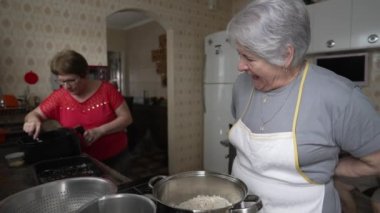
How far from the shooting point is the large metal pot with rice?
2.41 feet

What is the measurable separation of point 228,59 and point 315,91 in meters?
2.10

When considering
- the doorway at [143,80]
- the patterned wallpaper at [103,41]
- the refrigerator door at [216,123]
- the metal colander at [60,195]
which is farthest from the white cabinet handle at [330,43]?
the doorway at [143,80]

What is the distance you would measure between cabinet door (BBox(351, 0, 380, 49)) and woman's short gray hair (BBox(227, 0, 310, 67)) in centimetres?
154

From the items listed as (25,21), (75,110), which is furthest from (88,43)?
(75,110)

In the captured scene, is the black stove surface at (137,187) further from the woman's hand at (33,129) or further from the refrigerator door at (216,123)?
the refrigerator door at (216,123)

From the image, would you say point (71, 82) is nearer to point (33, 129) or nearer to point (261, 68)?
point (33, 129)

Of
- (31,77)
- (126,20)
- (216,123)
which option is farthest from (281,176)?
(126,20)

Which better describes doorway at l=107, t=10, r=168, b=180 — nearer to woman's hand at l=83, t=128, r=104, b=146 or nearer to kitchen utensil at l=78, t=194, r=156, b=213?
woman's hand at l=83, t=128, r=104, b=146

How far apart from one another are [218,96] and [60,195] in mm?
2315

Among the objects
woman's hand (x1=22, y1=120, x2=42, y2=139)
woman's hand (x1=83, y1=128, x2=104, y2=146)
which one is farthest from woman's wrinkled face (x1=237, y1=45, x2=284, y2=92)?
woman's hand (x1=22, y1=120, x2=42, y2=139)

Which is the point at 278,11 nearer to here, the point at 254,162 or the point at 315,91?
the point at 315,91

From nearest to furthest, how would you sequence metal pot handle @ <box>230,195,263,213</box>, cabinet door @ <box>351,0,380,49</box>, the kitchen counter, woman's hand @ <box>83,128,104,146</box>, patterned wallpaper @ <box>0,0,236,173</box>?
metal pot handle @ <box>230,195,263,213</box>
the kitchen counter
woman's hand @ <box>83,128,104,146</box>
cabinet door @ <box>351,0,380,49</box>
patterned wallpaper @ <box>0,0,236,173</box>

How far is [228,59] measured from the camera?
2.80 m

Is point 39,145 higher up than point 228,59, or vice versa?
point 228,59
